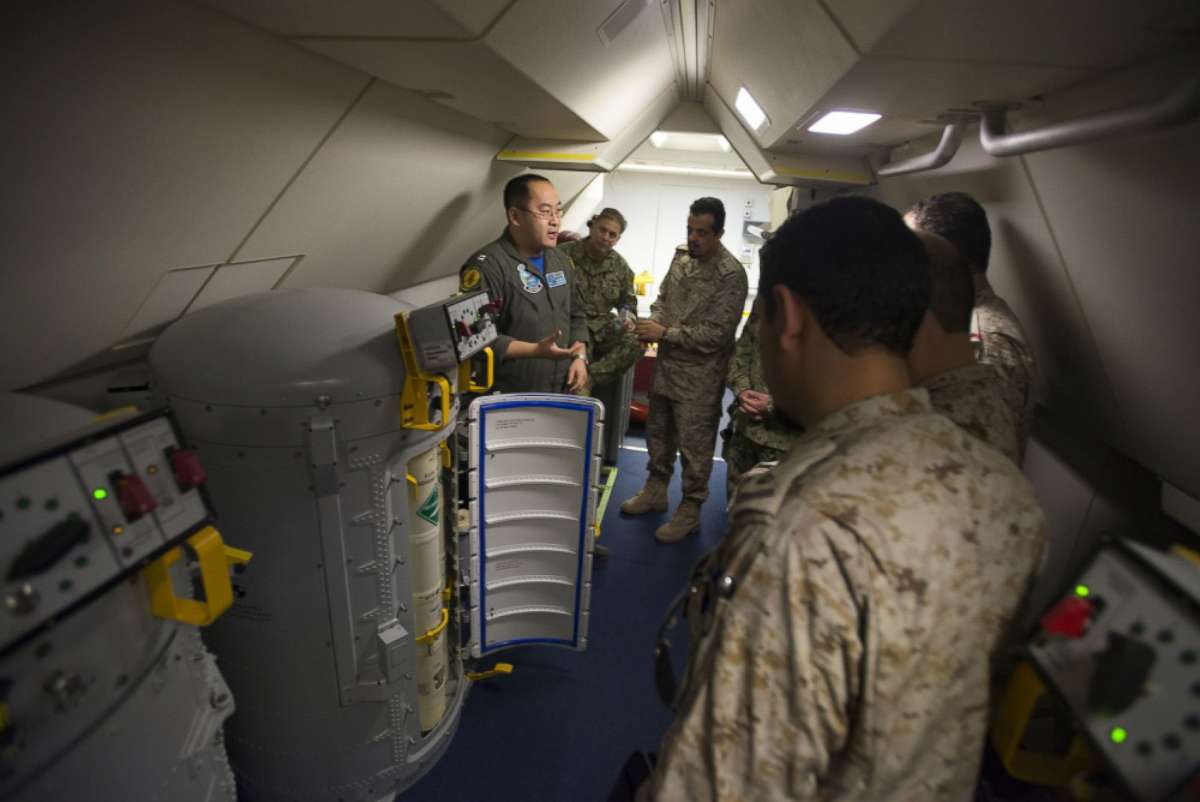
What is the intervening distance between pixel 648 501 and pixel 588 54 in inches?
110

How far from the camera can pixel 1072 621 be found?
2.43ft

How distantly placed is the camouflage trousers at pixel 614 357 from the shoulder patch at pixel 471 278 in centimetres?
123

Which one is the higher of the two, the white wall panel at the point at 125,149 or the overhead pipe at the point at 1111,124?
the overhead pipe at the point at 1111,124

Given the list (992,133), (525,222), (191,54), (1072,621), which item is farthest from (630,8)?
(1072,621)

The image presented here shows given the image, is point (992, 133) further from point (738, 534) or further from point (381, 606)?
point (381, 606)

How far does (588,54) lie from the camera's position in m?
2.11

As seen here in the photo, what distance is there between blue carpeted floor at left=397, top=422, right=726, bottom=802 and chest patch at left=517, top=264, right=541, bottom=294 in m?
1.69

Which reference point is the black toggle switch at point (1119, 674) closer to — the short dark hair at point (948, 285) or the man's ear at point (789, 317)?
the man's ear at point (789, 317)

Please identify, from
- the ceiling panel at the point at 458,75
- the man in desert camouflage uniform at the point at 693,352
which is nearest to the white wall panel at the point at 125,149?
the ceiling panel at the point at 458,75

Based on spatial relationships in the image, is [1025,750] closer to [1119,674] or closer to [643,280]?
[1119,674]

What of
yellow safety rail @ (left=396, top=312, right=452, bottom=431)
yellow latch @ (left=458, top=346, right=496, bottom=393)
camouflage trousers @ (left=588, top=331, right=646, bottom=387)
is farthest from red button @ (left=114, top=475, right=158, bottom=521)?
camouflage trousers @ (left=588, top=331, right=646, bottom=387)

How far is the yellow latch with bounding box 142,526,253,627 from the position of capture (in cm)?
99

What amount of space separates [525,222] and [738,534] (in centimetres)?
218

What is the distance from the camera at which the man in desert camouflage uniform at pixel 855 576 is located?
0.81 m
